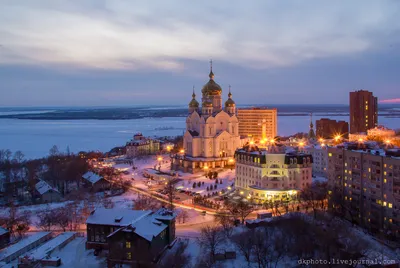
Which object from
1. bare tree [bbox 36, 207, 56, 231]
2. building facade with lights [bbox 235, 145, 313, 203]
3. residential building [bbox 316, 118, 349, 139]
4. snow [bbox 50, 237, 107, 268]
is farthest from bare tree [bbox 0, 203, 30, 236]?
residential building [bbox 316, 118, 349, 139]

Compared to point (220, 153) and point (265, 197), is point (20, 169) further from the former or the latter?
point (265, 197)

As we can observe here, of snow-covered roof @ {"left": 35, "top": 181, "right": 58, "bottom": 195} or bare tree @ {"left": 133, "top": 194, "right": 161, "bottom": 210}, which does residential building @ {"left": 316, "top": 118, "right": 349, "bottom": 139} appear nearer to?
bare tree @ {"left": 133, "top": 194, "right": 161, "bottom": 210}

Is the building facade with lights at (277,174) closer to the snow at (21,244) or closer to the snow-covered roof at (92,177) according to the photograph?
the snow-covered roof at (92,177)

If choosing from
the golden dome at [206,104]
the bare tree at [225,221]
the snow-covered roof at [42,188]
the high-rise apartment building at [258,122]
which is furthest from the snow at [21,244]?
the high-rise apartment building at [258,122]

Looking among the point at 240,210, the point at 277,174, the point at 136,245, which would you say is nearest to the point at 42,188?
the point at 240,210

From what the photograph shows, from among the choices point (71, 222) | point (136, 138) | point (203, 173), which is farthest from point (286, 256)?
point (136, 138)

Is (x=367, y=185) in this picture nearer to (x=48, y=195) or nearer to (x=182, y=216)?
(x=182, y=216)
